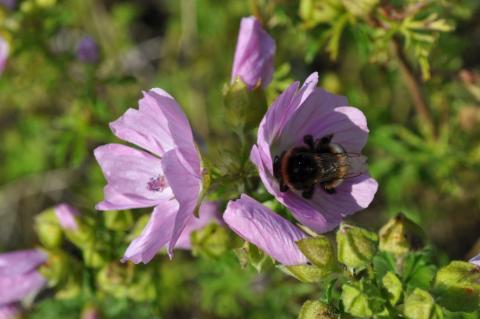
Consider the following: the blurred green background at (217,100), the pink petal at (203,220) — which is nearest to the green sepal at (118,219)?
the blurred green background at (217,100)

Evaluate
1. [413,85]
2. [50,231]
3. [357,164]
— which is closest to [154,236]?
[357,164]

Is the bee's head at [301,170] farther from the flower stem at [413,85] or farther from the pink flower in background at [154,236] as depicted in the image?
the flower stem at [413,85]

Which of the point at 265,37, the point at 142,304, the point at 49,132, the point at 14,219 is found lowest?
the point at 14,219

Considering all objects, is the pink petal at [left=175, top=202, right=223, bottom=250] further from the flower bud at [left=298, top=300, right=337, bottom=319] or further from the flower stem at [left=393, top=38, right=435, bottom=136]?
the flower stem at [left=393, top=38, right=435, bottom=136]

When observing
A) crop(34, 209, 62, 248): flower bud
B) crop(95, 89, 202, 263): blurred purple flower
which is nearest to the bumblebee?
crop(95, 89, 202, 263): blurred purple flower

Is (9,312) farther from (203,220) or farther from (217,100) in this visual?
(217,100)

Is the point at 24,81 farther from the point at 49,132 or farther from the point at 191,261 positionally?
the point at 191,261

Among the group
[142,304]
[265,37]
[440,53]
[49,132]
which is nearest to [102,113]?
[49,132]
